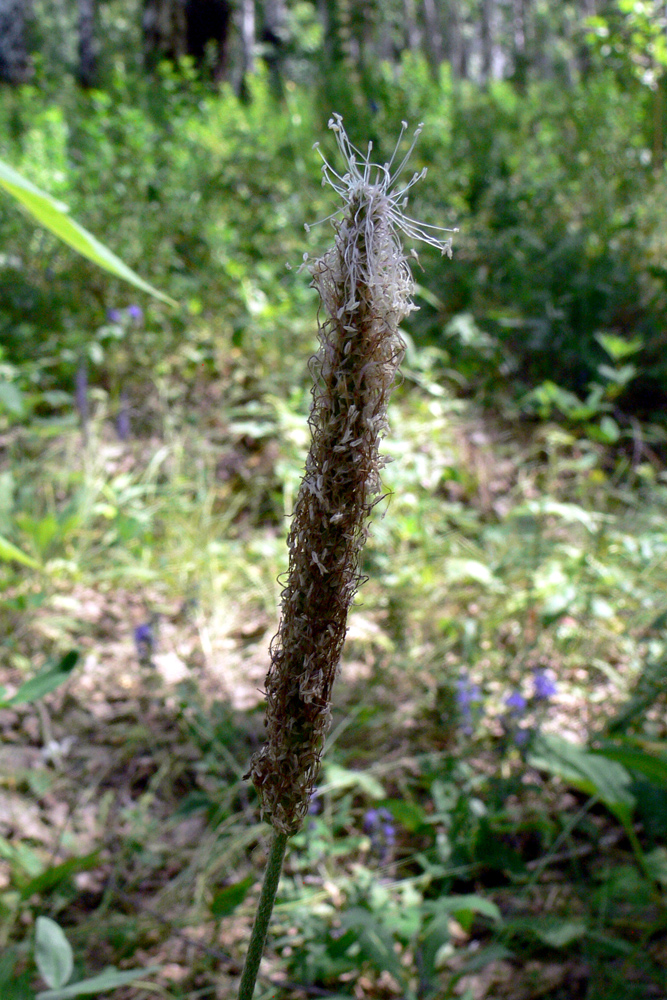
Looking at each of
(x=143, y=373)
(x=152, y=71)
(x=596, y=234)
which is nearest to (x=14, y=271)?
(x=143, y=373)

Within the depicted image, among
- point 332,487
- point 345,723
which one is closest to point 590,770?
Result: point 345,723

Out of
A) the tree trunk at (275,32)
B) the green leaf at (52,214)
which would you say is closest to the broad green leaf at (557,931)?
the green leaf at (52,214)

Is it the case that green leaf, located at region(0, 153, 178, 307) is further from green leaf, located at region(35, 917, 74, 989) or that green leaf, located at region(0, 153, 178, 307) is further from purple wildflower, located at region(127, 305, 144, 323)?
purple wildflower, located at region(127, 305, 144, 323)

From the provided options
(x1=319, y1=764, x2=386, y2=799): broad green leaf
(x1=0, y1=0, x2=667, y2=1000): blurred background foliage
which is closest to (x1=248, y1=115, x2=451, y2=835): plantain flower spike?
(x1=0, y1=0, x2=667, y2=1000): blurred background foliage

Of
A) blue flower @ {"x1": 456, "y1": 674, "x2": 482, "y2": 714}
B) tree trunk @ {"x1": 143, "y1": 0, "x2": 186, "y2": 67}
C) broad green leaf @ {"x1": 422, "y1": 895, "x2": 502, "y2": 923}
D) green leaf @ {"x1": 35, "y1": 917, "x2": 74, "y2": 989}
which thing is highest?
tree trunk @ {"x1": 143, "y1": 0, "x2": 186, "y2": 67}

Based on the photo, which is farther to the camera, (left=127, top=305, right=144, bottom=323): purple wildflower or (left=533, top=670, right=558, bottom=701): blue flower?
(left=127, top=305, right=144, bottom=323): purple wildflower

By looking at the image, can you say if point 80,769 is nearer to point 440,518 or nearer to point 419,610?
point 419,610

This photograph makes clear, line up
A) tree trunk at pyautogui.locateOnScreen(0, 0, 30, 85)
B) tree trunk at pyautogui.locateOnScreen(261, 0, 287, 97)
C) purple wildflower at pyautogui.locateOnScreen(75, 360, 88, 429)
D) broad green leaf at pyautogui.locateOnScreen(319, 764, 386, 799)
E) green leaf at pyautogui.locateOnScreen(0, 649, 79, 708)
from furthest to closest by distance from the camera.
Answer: tree trunk at pyautogui.locateOnScreen(261, 0, 287, 97)
tree trunk at pyautogui.locateOnScreen(0, 0, 30, 85)
purple wildflower at pyautogui.locateOnScreen(75, 360, 88, 429)
broad green leaf at pyautogui.locateOnScreen(319, 764, 386, 799)
green leaf at pyautogui.locateOnScreen(0, 649, 79, 708)
